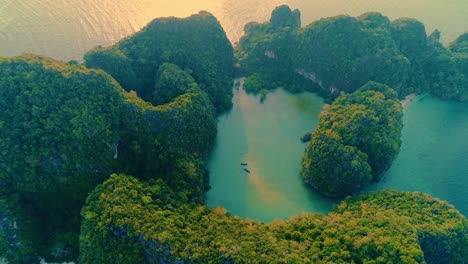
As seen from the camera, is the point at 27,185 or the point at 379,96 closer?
→ the point at 27,185

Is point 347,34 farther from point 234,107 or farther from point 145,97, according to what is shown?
point 145,97

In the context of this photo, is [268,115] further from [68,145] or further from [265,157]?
[68,145]

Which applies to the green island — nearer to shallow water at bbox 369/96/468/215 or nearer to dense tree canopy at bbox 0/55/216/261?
dense tree canopy at bbox 0/55/216/261

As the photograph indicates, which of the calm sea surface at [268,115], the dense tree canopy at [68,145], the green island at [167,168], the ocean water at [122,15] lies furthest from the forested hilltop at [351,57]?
the dense tree canopy at [68,145]

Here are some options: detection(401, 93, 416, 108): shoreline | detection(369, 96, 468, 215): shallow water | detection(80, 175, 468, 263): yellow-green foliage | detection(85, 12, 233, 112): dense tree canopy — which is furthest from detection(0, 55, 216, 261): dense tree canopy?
detection(401, 93, 416, 108): shoreline

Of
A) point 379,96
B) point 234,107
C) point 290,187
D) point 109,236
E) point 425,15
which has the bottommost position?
point 109,236

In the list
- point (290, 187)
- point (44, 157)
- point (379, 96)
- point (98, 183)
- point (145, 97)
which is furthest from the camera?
point (145, 97)

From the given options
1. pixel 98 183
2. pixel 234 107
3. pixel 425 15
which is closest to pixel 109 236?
pixel 98 183
